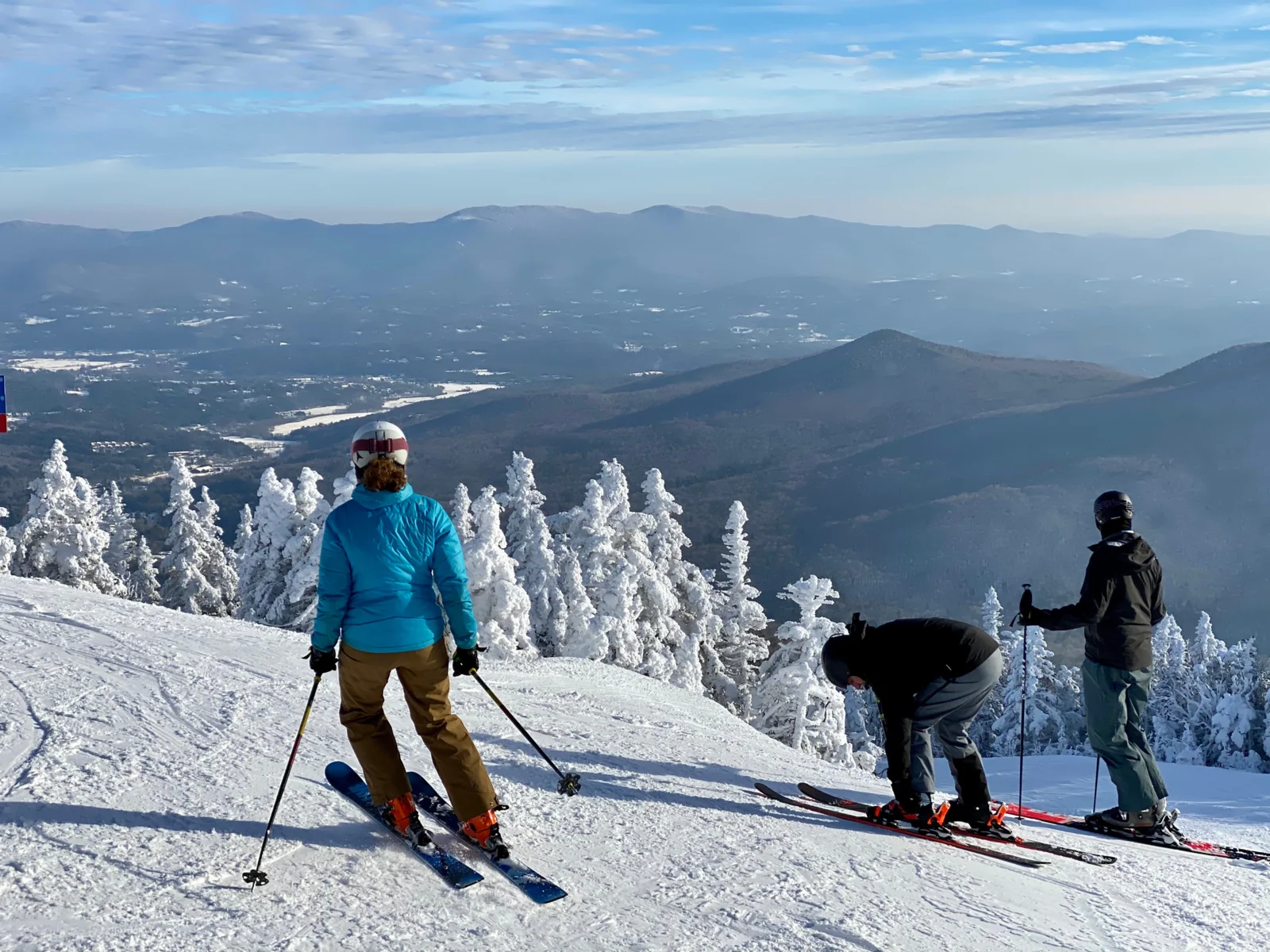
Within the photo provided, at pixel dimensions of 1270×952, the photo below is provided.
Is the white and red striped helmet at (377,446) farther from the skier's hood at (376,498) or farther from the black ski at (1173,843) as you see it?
the black ski at (1173,843)

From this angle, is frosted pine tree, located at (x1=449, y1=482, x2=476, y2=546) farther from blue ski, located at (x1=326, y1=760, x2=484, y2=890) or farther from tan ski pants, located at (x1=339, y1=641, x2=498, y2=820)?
tan ski pants, located at (x1=339, y1=641, x2=498, y2=820)

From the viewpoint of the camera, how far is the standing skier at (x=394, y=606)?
17.9 feet

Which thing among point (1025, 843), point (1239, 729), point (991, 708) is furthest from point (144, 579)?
point (991, 708)

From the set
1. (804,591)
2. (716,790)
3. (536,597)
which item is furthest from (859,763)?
(716,790)

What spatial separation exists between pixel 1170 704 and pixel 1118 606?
3912cm

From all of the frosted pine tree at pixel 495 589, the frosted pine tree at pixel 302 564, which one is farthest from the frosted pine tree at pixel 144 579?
the frosted pine tree at pixel 495 589

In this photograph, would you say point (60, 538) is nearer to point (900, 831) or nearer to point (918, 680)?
point (900, 831)

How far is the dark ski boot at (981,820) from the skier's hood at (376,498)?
15.0ft

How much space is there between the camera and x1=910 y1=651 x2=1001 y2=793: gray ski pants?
6.98 m

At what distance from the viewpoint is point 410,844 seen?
5.87 meters

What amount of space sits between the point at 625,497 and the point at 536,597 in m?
4.59

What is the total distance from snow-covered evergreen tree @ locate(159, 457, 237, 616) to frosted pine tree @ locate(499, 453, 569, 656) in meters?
11.5

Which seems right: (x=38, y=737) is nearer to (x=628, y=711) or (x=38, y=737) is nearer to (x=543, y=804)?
(x=543, y=804)

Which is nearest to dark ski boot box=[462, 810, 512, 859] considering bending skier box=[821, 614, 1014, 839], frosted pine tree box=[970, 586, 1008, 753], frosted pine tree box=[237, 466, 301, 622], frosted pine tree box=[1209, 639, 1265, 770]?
bending skier box=[821, 614, 1014, 839]
